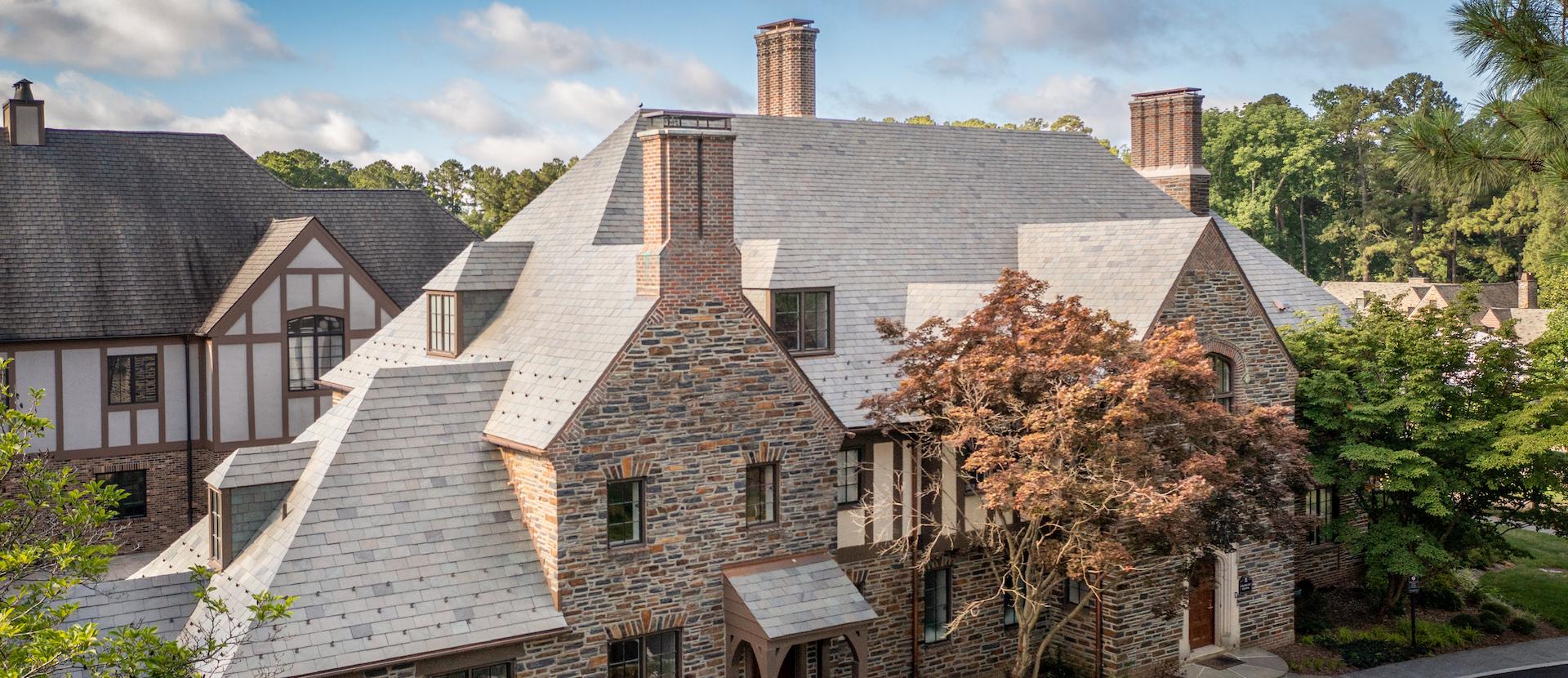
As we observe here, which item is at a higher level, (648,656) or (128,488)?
(128,488)

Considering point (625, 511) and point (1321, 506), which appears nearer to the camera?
point (625, 511)

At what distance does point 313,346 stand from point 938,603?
1574cm

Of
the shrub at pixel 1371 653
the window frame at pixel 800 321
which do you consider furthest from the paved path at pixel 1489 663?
the window frame at pixel 800 321

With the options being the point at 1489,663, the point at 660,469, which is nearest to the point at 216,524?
the point at 660,469

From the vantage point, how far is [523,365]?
2012cm

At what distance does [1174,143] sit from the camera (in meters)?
33.3

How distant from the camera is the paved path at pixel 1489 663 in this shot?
951 inches

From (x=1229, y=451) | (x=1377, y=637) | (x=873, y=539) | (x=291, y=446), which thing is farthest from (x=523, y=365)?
(x=1377, y=637)

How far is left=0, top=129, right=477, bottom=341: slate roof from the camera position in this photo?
90.7 feet

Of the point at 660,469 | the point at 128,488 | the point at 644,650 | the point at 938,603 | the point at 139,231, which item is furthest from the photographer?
the point at 139,231

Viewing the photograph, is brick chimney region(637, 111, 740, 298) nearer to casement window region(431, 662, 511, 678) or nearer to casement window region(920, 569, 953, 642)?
casement window region(431, 662, 511, 678)

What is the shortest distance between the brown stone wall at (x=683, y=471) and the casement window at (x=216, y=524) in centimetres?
413

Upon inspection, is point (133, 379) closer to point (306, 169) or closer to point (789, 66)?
point (789, 66)

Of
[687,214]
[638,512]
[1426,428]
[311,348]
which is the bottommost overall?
[638,512]
